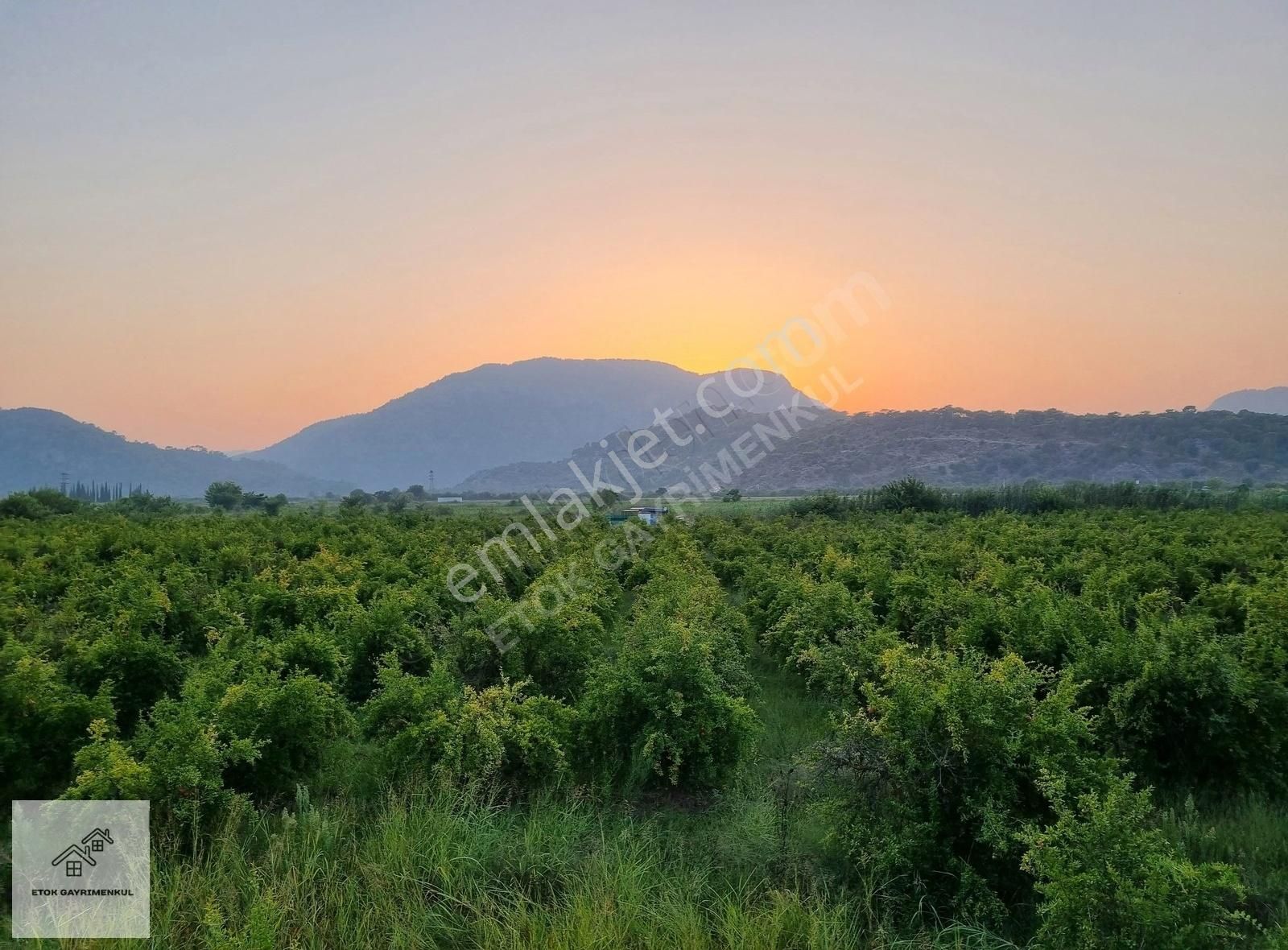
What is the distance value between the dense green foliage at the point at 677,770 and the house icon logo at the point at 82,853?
12.1 inches

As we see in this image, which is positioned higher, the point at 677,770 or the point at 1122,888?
the point at 1122,888

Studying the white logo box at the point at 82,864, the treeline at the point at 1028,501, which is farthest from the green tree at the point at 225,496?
the white logo box at the point at 82,864

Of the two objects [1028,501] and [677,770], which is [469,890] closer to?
[677,770]

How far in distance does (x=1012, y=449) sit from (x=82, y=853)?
137m

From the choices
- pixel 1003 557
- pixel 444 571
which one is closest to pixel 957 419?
pixel 1003 557

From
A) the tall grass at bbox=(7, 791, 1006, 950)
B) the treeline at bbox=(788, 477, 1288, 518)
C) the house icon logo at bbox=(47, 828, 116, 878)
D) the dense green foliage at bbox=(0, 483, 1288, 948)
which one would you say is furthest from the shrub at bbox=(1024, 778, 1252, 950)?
the treeline at bbox=(788, 477, 1288, 518)

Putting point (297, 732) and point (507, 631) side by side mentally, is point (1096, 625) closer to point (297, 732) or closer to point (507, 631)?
point (507, 631)

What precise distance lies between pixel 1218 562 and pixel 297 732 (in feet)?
Result: 57.4

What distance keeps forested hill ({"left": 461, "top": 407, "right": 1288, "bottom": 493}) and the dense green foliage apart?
3552 inches

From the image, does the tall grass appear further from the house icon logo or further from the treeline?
the treeline

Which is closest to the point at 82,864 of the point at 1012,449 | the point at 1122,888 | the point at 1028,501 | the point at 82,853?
the point at 82,853

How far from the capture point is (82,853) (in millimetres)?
4758

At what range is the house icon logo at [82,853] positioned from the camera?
4.74 meters

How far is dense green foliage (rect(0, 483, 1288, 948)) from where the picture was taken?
439 centimetres
